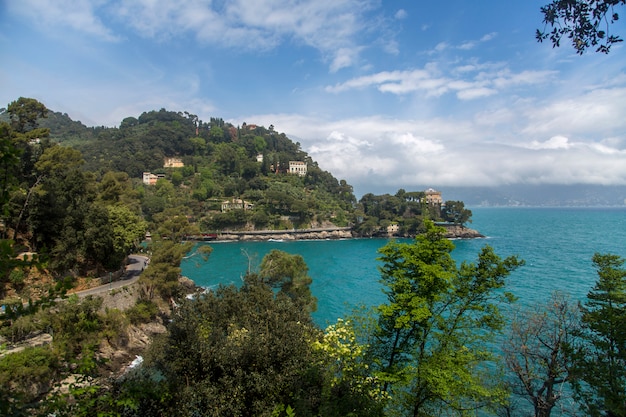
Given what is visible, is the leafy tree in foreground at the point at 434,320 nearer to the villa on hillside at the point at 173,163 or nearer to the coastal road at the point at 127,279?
the coastal road at the point at 127,279

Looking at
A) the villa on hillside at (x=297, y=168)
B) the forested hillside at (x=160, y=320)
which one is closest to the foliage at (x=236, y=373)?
the forested hillside at (x=160, y=320)

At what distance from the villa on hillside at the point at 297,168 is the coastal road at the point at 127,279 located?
2940 inches

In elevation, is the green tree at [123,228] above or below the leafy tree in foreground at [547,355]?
above

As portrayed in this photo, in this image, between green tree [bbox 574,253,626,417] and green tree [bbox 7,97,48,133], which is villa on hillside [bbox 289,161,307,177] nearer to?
green tree [bbox 7,97,48,133]

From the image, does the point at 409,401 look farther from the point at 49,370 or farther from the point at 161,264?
the point at 161,264

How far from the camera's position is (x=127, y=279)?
2391 cm

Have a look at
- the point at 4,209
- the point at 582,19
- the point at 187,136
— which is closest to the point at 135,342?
the point at 4,209

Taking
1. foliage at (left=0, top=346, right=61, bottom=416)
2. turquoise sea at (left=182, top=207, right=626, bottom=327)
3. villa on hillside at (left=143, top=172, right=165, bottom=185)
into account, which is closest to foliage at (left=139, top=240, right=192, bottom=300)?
turquoise sea at (left=182, top=207, right=626, bottom=327)

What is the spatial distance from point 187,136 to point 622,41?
115m

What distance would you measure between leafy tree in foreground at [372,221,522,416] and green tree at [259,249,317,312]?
12.3 meters

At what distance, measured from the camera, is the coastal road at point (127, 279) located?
1991cm

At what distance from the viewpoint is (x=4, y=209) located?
246 centimetres

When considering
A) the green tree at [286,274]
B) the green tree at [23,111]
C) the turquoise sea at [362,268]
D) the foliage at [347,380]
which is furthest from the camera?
the turquoise sea at [362,268]

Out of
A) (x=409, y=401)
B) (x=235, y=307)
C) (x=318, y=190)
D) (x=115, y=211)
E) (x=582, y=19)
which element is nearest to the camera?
(x=582, y=19)
